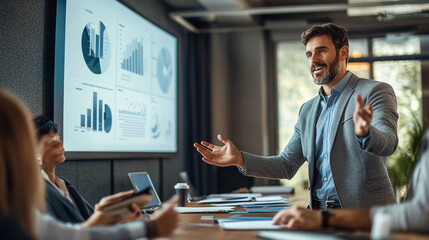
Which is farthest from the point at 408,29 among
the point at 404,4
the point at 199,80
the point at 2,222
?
the point at 2,222

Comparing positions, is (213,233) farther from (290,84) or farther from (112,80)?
(290,84)

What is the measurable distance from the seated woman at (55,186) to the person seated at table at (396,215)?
878mm

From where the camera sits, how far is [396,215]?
1534 mm

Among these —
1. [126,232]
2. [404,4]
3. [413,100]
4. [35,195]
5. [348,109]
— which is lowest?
[126,232]

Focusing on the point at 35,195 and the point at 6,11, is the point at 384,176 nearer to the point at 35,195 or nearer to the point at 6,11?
the point at 35,195

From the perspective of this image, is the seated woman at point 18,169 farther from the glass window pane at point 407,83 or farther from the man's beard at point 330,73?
the glass window pane at point 407,83

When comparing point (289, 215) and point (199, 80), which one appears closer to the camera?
point (289, 215)

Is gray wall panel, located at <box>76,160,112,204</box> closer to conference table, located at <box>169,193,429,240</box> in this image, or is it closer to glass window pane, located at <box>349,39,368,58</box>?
conference table, located at <box>169,193,429,240</box>

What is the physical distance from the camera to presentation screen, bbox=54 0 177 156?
3.27 meters

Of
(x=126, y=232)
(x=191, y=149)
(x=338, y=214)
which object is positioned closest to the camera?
(x=126, y=232)

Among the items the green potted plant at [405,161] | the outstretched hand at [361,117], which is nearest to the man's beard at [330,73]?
the outstretched hand at [361,117]

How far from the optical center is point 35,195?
1.27m

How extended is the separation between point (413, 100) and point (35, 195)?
19.4ft

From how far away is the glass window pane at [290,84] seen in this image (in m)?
6.70
